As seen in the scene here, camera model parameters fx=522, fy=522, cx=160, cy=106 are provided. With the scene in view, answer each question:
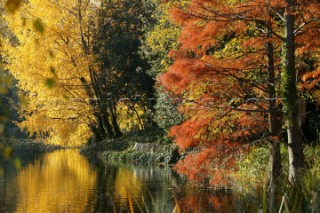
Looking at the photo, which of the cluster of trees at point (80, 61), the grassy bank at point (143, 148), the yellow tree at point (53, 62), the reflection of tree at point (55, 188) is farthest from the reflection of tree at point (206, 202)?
the cluster of trees at point (80, 61)

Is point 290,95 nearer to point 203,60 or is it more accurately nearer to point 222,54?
point 203,60

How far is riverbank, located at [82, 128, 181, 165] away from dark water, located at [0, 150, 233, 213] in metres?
1.11

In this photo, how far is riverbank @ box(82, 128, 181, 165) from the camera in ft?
74.4

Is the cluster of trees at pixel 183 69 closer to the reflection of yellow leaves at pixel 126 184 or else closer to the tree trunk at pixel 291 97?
the tree trunk at pixel 291 97

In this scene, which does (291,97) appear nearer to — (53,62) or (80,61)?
(53,62)

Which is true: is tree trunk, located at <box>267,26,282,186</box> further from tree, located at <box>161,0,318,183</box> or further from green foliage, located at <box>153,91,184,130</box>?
green foliage, located at <box>153,91,184,130</box>

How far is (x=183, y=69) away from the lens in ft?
33.3

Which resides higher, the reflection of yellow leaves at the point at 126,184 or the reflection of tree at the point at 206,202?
the reflection of yellow leaves at the point at 126,184

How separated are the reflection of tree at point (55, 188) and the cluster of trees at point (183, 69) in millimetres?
3226

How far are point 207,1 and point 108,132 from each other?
2221 centimetres

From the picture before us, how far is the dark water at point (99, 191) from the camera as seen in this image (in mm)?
12055

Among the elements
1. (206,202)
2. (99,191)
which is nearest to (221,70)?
(206,202)

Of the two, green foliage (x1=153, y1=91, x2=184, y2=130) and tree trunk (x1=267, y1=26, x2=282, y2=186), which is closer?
tree trunk (x1=267, y1=26, x2=282, y2=186)

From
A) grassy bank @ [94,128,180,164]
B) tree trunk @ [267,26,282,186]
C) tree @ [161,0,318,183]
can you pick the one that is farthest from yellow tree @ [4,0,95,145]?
tree trunk @ [267,26,282,186]
